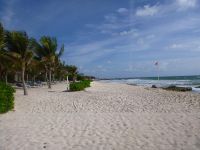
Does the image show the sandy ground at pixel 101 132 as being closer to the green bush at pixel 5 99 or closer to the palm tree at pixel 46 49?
the green bush at pixel 5 99

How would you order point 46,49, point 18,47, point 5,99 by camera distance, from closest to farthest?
point 5,99, point 18,47, point 46,49

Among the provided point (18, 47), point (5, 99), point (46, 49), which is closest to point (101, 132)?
point (5, 99)

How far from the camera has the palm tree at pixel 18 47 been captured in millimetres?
22109

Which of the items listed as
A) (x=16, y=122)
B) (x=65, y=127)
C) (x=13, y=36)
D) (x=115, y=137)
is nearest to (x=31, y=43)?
(x=13, y=36)

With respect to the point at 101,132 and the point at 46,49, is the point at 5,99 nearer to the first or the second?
the point at 101,132

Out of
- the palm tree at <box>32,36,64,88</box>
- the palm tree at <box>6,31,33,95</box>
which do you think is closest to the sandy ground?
the palm tree at <box>6,31,33,95</box>

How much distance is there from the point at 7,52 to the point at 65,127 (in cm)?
1520

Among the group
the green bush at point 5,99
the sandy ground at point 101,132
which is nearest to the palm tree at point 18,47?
the green bush at point 5,99

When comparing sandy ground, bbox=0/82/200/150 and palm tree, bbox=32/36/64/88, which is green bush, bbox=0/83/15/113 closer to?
sandy ground, bbox=0/82/200/150

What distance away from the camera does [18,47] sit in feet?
72.8

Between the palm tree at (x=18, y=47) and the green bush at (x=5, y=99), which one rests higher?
the palm tree at (x=18, y=47)

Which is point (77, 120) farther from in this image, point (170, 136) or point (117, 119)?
point (170, 136)

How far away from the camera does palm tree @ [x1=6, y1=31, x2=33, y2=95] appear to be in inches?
870

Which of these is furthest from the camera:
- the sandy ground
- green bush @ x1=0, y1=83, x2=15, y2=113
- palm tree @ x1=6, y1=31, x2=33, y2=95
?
palm tree @ x1=6, y1=31, x2=33, y2=95
